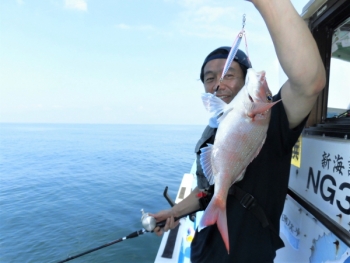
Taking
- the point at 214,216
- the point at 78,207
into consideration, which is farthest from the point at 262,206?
the point at 78,207

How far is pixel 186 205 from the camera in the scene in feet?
7.83

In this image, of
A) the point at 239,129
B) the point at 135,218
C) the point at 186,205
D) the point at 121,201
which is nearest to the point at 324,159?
the point at 239,129

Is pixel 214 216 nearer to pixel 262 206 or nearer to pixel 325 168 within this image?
pixel 262 206

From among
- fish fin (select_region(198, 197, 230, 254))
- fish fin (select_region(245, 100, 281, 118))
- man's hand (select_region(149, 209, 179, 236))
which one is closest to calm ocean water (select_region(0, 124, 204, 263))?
man's hand (select_region(149, 209, 179, 236))

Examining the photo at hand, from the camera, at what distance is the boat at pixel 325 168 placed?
1.54 metres

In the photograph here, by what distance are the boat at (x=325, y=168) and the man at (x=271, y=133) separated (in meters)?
0.37

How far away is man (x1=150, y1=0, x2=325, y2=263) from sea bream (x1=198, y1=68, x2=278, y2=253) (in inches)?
6.1

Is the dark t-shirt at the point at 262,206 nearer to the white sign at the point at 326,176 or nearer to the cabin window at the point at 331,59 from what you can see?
the white sign at the point at 326,176

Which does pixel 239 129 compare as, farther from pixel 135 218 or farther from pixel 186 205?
pixel 135 218

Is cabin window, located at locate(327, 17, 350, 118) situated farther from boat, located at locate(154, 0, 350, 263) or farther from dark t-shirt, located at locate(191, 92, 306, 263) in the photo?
dark t-shirt, located at locate(191, 92, 306, 263)

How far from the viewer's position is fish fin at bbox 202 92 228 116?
1470mm

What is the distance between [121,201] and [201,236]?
771 cm

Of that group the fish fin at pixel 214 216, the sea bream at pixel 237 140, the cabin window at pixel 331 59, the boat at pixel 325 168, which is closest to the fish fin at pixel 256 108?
the sea bream at pixel 237 140

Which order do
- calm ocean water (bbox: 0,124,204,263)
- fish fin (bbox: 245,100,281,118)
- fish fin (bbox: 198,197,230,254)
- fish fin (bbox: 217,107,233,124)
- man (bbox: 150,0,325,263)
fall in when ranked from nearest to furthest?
man (bbox: 150,0,325,263) < fish fin (bbox: 245,100,281,118) < fish fin (bbox: 198,197,230,254) < fish fin (bbox: 217,107,233,124) < calm ocean water (bbox: 0,124,204,263)
